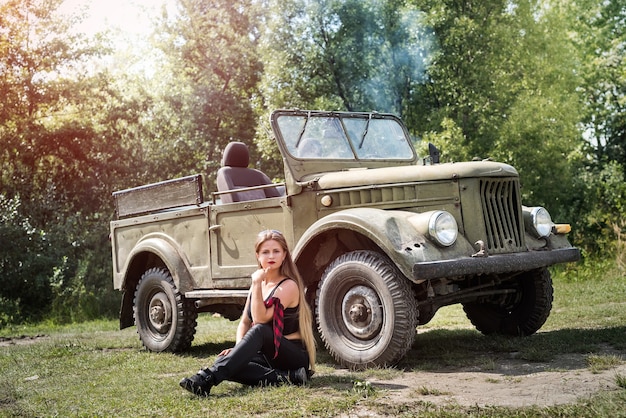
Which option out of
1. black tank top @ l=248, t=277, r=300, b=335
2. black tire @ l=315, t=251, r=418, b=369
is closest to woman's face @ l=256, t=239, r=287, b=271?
black tank top @ l=248, t=277, r=300, b=335

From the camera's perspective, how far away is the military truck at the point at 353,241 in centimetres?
613

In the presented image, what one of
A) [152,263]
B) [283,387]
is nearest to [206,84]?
[152,263]

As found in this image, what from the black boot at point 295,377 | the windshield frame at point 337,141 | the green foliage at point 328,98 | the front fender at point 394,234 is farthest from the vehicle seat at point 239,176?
the green foliage at point 328,98

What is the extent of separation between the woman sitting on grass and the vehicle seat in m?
2.12

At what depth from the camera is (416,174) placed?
662cm

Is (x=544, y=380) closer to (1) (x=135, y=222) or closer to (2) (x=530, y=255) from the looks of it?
(2) (x=530, y=255)

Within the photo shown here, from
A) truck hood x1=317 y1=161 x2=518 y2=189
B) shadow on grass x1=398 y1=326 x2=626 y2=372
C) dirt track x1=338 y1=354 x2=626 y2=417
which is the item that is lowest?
dirt track x1=338 y1=354 x2=626 y2=417

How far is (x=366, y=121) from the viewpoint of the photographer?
8094 millimetres

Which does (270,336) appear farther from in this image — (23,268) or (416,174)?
(23,268)

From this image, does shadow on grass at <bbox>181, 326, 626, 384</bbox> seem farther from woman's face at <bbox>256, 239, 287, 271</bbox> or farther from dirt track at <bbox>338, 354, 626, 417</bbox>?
woman's face at <bbox>256, 239, 287, 271</bbox>

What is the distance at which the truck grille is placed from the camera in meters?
6.54

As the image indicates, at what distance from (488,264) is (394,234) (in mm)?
768

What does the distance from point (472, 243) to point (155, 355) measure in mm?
3546

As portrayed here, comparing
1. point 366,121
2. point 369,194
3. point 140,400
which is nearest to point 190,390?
point 140,400
